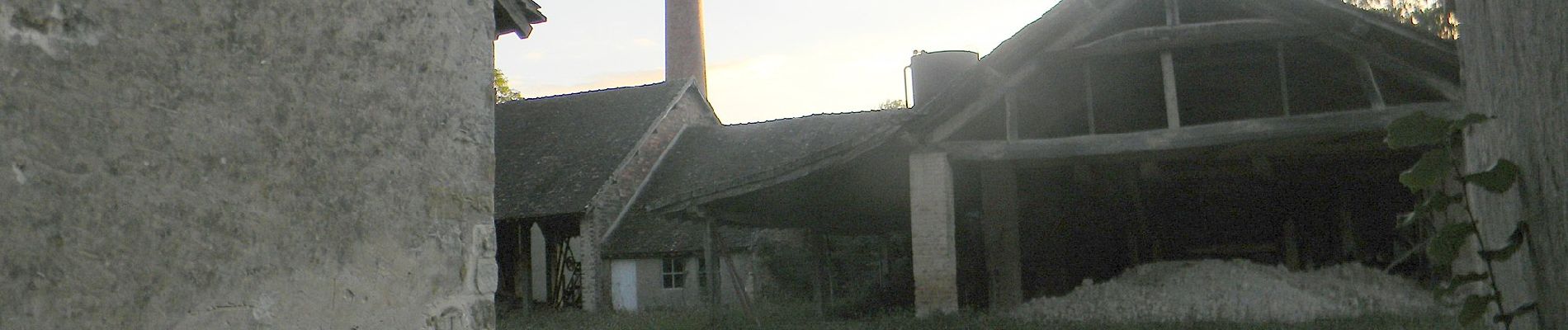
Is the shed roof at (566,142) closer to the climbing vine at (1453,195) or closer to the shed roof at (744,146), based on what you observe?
the shed roof at (744,146)

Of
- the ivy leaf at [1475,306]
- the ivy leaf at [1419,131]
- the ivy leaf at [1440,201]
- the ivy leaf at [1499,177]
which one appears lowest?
the ivy leaf at [1475,306]

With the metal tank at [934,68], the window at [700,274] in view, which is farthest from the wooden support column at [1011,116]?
the window at [700,274]

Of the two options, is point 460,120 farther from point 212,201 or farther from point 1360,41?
point 1360,41

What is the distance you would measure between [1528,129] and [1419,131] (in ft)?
0.56

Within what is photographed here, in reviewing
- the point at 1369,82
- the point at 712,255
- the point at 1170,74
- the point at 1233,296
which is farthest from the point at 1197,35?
the point at 712,255

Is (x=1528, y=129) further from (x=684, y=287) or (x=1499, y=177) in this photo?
(x=684, y=287)

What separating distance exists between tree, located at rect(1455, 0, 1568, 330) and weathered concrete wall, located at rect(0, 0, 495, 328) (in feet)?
10.3

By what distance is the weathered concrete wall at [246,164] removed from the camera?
3164mm

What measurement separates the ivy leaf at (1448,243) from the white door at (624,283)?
79.5 feet

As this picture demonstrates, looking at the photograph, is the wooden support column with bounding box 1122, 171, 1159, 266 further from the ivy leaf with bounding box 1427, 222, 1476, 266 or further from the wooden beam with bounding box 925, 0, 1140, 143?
the ivy leaf with bounding box 1427, 222, 1476, 266

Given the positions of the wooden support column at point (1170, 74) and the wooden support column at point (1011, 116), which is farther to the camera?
the wooden support column at point (1011, 116)

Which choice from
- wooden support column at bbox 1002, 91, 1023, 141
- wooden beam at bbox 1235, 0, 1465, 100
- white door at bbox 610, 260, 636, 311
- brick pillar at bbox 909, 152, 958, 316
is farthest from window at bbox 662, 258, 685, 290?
wooden beam at bbox 1235, 0, 1465, 100

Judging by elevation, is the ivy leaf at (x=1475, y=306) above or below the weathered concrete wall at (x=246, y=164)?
below

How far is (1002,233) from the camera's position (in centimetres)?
1179
